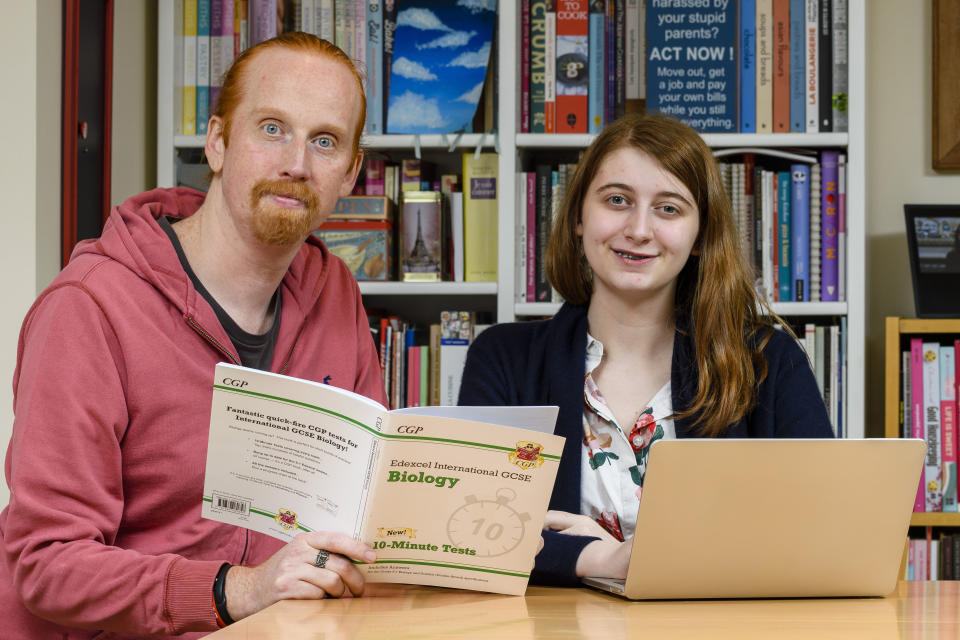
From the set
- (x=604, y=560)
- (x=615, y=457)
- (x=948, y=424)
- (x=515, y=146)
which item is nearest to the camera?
(x=604, y=560)

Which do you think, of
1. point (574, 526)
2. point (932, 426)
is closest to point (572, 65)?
point (932, 426)

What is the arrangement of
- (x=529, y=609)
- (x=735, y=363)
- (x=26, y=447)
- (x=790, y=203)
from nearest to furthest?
(x=529, y=609), (x=26, y=447), (x=735, y=363), (x=790, y=203)

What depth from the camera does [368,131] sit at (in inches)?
87.8

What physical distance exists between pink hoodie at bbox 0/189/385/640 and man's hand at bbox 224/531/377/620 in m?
0.10

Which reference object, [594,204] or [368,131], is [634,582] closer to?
[594,204]

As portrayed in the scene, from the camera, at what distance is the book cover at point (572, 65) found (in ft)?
7.24

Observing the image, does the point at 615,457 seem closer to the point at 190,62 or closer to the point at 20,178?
the point at 20,178

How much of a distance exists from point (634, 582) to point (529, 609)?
0.41 feet

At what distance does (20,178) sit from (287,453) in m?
1.01

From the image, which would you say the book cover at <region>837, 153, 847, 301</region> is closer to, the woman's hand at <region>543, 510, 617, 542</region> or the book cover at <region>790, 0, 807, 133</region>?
the book cover at <region>790, 0, 807, 133</region>

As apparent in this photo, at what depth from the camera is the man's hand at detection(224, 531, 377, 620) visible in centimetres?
100

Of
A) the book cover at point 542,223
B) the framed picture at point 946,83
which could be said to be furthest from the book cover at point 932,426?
the book cover at point 542,223

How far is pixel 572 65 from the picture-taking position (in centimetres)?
221

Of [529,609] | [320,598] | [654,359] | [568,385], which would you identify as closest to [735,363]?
[654,359]
